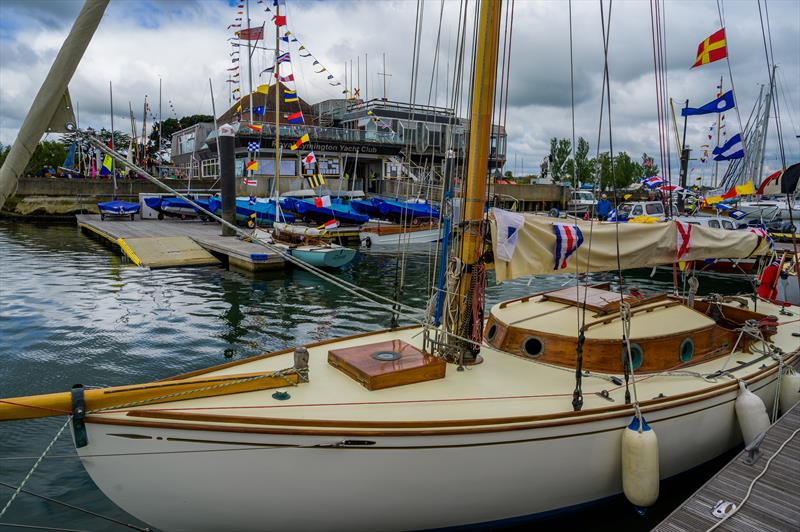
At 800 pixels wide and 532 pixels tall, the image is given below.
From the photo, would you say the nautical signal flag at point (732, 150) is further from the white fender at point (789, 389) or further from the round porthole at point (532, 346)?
the round porthole at point (532, 346)

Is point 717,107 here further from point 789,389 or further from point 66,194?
point 66,194

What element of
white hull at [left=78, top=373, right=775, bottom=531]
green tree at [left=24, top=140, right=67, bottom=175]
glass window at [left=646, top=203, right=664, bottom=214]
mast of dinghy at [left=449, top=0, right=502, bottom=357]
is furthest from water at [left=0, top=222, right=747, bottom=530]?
green tree at [left=24, top=140, right=67, bottom=175]

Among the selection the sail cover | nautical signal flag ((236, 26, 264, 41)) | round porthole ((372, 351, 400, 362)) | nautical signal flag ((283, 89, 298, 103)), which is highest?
nautical signal flag ((236, 26, 264, 41))

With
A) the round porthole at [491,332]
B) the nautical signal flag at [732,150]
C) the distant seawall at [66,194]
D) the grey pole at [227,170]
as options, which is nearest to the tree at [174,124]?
the distant seawall at [66,194]

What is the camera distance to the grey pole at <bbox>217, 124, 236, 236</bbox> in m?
27.5

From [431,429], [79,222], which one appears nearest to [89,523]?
[431,429]

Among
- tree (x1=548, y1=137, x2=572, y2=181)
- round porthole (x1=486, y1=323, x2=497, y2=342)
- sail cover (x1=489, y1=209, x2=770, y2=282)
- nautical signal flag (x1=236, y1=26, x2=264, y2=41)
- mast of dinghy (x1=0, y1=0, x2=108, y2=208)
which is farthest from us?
tree (x1=548, y1=137, x2=572, y2=181)

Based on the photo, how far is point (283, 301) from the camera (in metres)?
16.9

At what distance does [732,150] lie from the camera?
1805 cm

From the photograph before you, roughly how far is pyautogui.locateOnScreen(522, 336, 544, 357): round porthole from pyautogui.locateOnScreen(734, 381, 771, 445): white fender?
2.56 m

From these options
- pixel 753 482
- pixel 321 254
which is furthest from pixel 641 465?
pixel 321 254

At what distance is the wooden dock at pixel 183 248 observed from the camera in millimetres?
21656

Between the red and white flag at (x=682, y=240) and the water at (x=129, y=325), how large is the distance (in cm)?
304

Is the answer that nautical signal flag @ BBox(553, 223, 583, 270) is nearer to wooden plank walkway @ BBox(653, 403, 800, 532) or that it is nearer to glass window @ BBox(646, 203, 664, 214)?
wooden plank walkway @ BBox(653, 403, 800, 532)
